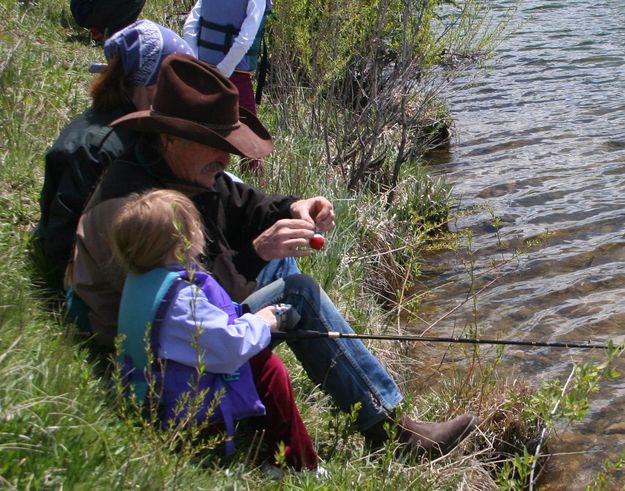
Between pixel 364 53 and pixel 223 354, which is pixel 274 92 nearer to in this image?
pixel 364 53

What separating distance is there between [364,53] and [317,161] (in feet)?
2.84

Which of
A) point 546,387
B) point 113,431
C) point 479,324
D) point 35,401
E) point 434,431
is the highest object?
point 35,401

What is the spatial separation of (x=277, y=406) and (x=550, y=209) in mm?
4897

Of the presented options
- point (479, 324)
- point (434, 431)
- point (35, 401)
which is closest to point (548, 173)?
point (479, 324)

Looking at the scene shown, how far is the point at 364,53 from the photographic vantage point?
252 inches

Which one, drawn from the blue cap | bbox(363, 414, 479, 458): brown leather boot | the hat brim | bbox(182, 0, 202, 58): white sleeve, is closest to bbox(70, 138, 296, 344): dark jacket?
the hat brim

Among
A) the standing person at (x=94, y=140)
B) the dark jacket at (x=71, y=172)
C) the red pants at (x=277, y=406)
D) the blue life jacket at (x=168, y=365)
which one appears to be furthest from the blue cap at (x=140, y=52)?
the red pants at (x=277, y=406)

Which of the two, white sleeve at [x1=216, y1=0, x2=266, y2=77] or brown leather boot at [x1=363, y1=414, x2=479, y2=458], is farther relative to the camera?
white sleeve at [x1=216, y1=0, x2=266, y2=77]

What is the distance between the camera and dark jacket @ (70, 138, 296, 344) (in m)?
2.87

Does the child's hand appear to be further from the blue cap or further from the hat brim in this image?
the blue cap

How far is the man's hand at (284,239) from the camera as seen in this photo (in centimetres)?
326

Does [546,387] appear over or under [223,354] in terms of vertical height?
under

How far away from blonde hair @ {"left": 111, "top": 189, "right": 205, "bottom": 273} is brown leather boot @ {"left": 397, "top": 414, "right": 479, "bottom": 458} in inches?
46.5

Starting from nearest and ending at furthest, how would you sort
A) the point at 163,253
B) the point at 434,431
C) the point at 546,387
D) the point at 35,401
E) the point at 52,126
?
the point at 35,401, the point at 163,253, the point at 546,387, the point at 434,431, the point at 52,126
